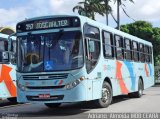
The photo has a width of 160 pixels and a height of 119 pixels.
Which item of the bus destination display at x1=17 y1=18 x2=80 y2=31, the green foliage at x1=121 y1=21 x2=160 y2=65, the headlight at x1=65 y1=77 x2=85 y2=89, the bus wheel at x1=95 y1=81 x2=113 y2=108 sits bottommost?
the bus wheel at x1=95 y1=81 x2=113 y2=108

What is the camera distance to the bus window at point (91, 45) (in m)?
13.9

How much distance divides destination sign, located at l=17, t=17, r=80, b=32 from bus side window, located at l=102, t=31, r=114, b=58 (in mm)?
2187

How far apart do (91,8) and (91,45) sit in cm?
4058

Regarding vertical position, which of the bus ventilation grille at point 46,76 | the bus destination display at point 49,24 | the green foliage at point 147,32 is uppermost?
the green foliage at point 147,32

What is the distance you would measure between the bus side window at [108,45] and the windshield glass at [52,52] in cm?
223

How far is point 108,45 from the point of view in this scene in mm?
16172

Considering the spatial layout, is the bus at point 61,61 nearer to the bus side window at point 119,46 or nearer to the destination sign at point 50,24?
the destination sign at point 50,24

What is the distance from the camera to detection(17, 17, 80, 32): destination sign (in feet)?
45.5

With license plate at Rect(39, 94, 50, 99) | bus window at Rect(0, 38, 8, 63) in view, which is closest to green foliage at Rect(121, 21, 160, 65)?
bus window at Rect(0, 38, 8, 63)

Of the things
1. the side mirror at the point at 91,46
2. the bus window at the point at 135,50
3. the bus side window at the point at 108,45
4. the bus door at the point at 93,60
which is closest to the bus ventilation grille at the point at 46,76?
the bus door at the point at 93,60

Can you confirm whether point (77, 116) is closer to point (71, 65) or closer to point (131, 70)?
point (71, 65)

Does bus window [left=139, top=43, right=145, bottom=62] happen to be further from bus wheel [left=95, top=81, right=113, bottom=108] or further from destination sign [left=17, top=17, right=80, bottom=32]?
destination sign [left=17, top=17, right=80, bottom=32]

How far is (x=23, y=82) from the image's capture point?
46.2 ft

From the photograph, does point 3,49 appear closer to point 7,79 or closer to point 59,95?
point 7,79
